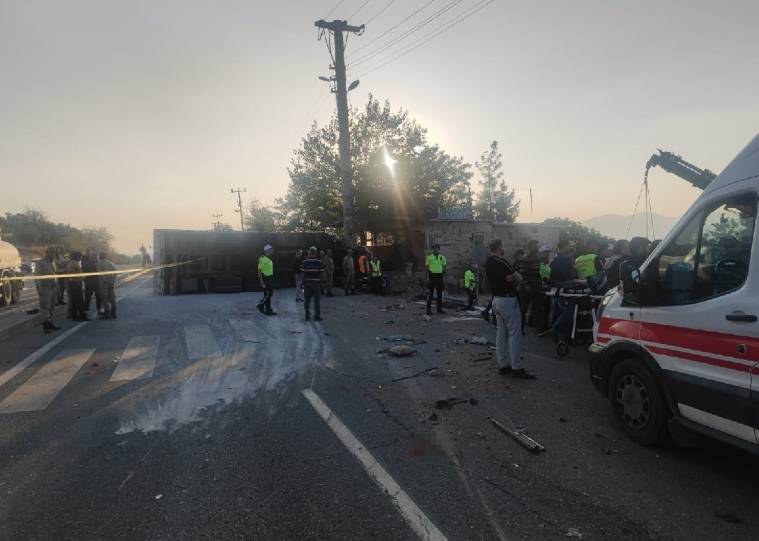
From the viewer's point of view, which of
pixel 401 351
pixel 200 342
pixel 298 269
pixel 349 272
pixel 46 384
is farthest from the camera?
pixel 349 272

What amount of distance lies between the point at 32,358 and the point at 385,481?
7508 mm

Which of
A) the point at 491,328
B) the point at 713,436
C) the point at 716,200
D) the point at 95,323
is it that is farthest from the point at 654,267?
the point at 95,323

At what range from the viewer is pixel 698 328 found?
12.1ft

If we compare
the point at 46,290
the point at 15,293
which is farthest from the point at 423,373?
the point at 15,293

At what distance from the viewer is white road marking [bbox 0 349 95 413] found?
18.6ft

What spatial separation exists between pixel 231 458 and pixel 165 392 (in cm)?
243

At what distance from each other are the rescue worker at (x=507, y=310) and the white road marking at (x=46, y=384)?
19.4 feet

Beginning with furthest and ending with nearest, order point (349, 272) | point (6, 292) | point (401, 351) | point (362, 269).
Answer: point (362, 269)
point (349, 272)
point (6, 292)
point (401, 351)

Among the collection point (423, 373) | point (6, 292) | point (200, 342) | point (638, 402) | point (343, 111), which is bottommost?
point (423, 373)

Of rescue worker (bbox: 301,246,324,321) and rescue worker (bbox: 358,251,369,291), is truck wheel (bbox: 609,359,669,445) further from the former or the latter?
rescue worker (bbox: 358,251,369,291)

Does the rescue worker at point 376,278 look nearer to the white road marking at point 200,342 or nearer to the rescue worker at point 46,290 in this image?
the white road marking at point 200,342

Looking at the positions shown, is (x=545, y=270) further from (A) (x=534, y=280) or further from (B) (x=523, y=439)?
(B) (x=523, y=439)

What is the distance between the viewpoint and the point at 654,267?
429cm

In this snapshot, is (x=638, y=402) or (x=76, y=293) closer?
(x=638, y=402)
